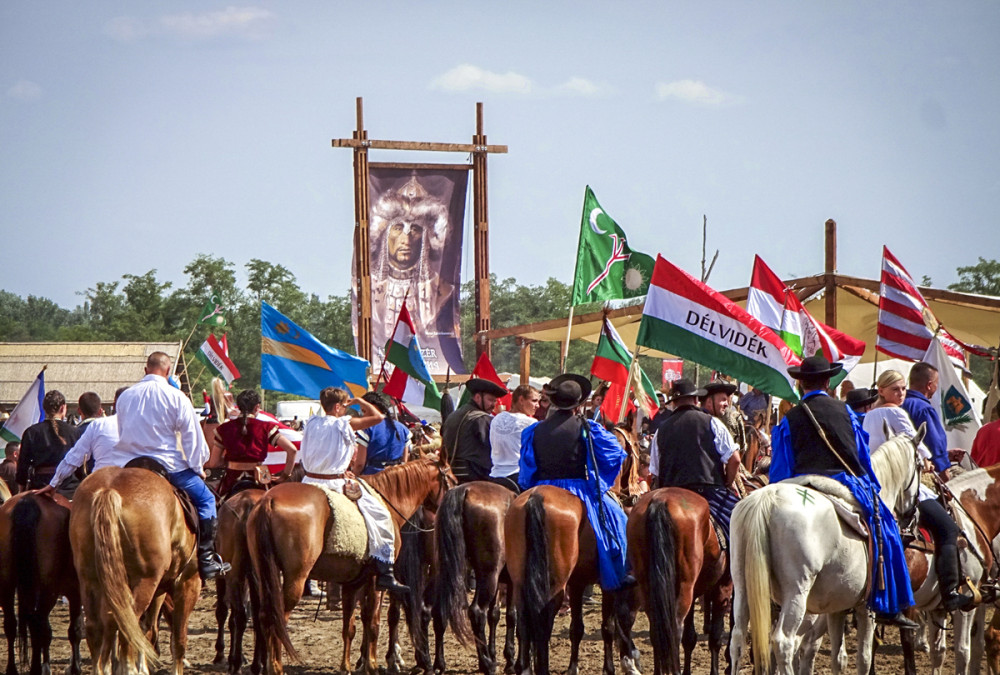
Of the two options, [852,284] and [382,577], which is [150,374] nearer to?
[382,577]

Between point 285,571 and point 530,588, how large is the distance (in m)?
1.97

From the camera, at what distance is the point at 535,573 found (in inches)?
332

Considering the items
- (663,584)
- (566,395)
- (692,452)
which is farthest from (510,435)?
(663,584)

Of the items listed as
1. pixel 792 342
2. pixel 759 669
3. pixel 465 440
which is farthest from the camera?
pixel 792 342

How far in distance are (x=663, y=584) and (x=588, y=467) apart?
3.90 feet

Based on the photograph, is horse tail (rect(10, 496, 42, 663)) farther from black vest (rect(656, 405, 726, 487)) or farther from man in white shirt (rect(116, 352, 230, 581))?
black vest (rect(656, 405, 726, 487))

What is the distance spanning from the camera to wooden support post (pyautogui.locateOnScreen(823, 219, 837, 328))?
687 inches

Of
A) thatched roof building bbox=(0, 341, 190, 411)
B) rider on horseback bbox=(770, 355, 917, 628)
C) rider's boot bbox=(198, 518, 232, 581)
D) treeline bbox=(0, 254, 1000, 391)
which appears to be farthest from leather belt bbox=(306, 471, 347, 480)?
treeline bbox=(0, 254, 1000, 391)

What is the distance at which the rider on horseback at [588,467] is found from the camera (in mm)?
8812

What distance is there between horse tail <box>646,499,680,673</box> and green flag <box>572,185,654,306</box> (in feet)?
15.5

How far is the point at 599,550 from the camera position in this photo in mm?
8789

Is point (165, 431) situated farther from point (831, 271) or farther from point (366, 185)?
point (366, 185)

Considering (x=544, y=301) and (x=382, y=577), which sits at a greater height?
(x=544, y=301)

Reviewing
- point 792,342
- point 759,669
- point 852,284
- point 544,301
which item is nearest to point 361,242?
point 852,284
